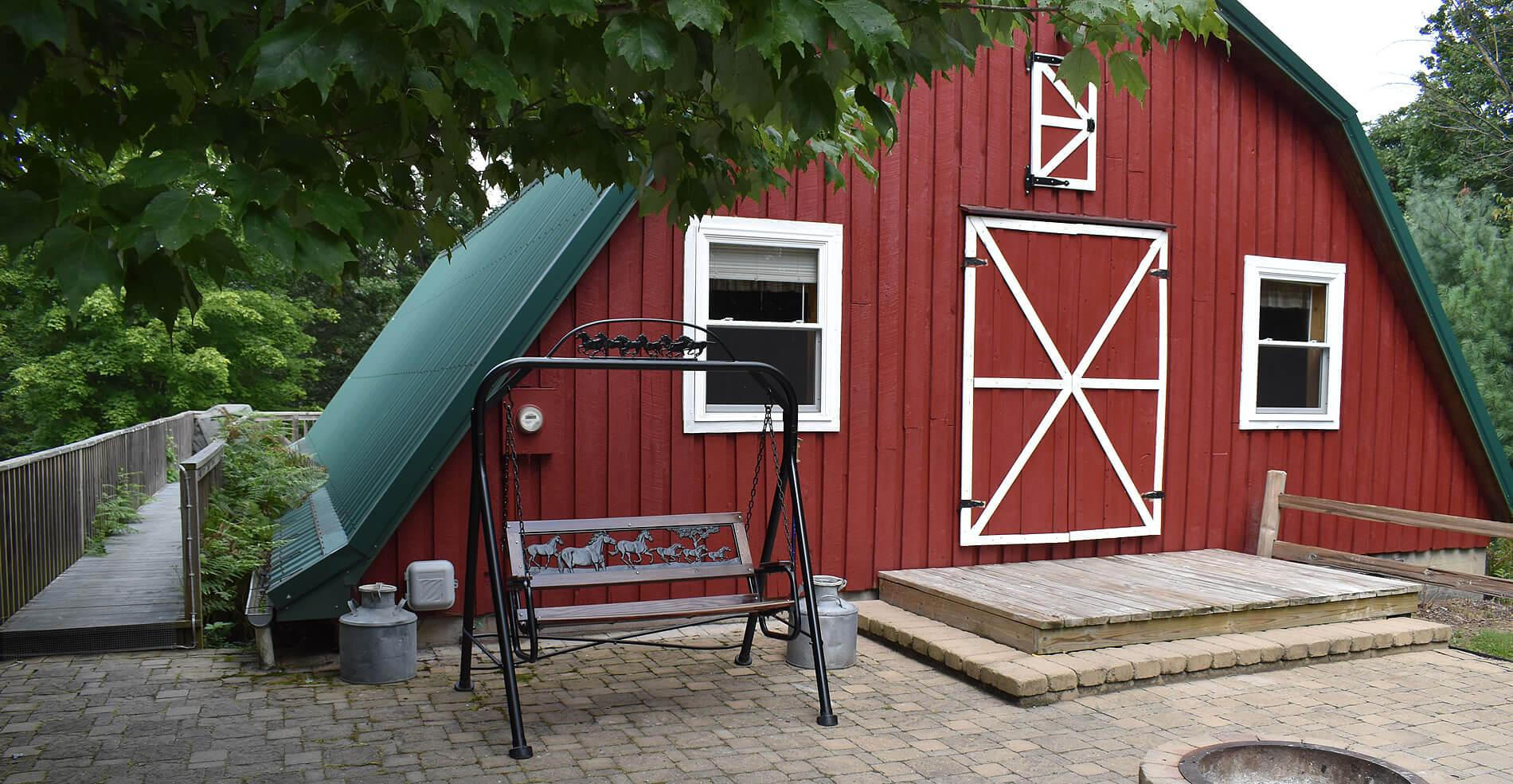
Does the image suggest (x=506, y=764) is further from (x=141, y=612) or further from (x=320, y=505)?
(x=320, y=505)

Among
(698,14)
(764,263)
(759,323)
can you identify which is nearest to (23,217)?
(698,14)

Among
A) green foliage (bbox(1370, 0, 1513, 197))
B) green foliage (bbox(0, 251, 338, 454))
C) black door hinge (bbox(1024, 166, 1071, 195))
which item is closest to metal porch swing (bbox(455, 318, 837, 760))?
black door hinge (bbox(1024, 166, 1071, 195))

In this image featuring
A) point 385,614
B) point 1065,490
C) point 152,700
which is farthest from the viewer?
point 1065,490

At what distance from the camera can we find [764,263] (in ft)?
22.6

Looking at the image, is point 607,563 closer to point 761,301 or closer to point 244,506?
point 761,301

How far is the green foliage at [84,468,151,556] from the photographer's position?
29.1 feet

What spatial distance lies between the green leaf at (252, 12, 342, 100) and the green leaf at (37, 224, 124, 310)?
46 cm

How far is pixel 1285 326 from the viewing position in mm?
8641

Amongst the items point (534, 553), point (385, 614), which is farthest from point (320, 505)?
point (534, 553)

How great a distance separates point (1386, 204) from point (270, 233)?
855 centimetres

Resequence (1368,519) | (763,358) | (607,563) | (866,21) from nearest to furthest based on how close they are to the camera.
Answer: (866,21), (607,563), (763,358), (1368,519)

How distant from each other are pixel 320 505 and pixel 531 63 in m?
5.99

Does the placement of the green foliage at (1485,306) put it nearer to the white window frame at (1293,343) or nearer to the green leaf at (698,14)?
the white window frame at (1293,343)

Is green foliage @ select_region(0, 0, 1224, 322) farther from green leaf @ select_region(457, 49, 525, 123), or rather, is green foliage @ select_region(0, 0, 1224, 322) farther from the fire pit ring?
the fire pit ring
